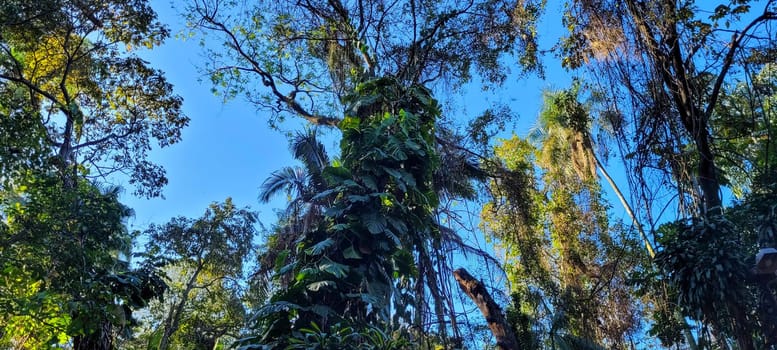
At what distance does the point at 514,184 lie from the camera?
711 cm

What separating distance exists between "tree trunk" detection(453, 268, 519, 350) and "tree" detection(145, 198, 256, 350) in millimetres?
4618

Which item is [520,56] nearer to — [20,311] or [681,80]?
[681,80]

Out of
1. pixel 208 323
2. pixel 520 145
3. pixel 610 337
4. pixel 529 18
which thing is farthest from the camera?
pixel 520 145

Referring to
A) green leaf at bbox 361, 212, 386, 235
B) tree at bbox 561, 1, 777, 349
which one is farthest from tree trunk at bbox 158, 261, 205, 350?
tree at bbox 561, 1, 777, 349

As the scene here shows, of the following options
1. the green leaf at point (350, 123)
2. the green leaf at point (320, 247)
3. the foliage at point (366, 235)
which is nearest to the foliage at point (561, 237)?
the foliage at point (366, 235)

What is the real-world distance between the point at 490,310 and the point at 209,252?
5336mm

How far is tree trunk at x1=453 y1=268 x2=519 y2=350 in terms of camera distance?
5.32m

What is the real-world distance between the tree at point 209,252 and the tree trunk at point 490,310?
4.62 m

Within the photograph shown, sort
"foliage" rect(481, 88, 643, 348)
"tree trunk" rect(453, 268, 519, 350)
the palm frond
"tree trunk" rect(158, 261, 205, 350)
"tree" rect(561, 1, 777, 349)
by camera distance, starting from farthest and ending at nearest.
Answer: the palm frond
"tree trunk" rect(158, 261, 205, 350)
"foliage" rect(481, 88, 643, 348)
"tree trunk" rect(453, 268, 519, 350)
"tree" rect(561, 1, 777, 349)

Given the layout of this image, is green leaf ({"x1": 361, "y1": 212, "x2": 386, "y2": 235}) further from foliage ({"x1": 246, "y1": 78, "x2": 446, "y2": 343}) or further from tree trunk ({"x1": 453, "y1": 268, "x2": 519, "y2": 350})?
tree trunk ({"x1": 453, "y1": 268, "x2": 519, "y2": 350})

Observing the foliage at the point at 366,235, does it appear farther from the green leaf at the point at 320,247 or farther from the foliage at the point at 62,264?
the foliage at the point at 62,264

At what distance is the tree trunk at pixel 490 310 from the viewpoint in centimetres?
532

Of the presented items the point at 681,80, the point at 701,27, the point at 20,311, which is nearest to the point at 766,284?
the point at 681,80

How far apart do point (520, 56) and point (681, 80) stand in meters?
2.51
